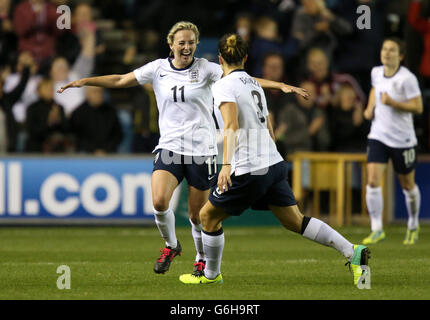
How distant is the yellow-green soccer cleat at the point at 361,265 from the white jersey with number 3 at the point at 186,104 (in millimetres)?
1744

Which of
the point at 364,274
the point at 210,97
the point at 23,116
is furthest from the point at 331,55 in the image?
the point at 364,274

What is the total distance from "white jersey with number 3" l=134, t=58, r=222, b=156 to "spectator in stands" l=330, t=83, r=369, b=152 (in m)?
6.98

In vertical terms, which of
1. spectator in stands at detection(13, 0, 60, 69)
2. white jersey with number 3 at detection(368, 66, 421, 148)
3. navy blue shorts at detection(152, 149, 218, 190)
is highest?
spectator in stands at detection(13, 0, 60, 69)

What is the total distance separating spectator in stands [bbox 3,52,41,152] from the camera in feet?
52.9

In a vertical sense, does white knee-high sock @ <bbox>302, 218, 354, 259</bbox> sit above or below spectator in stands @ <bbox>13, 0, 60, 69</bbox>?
below

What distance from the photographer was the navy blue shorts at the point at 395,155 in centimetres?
1227

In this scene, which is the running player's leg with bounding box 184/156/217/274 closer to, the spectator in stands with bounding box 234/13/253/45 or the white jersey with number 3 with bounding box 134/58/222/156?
the white jersey with number 3 with bounding box 134/58/222/156

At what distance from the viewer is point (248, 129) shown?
25.6 ft

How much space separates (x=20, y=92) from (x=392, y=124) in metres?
6.89

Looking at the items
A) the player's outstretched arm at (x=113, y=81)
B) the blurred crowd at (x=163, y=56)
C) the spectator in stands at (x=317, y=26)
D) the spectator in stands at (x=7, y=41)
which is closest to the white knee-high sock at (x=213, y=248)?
the player's outstretched arm at (x=113, y=81)

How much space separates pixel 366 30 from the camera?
701 inches

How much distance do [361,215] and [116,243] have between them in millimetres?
4478

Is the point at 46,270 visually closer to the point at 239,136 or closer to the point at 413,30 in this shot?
the point at 239,136

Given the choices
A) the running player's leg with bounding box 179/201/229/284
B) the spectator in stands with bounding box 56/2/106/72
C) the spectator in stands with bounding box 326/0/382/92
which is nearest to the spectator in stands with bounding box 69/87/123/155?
the spectator in stands with bounding box 56/2/106/72
